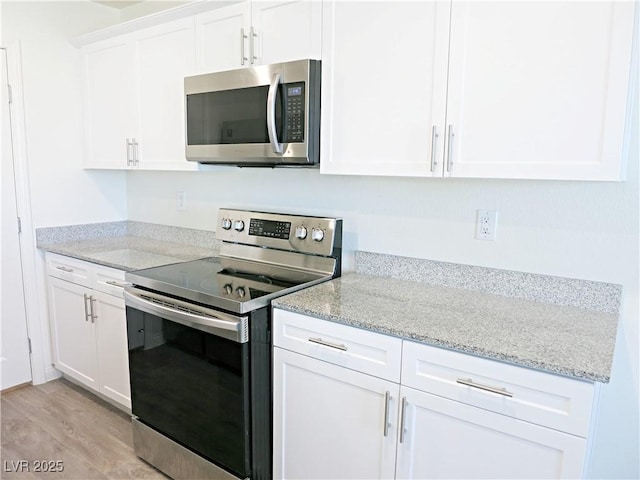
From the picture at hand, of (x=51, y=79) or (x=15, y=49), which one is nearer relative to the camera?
(x=15, y=49)

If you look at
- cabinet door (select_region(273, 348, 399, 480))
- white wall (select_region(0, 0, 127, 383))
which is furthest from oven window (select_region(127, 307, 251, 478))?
white wall (select_region(0, 0, 127, 383))

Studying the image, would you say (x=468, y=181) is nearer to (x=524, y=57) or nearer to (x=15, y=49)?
(x=524, y=57)

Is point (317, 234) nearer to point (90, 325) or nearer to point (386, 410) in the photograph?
point (386, 410)

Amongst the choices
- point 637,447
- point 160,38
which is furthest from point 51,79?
point 637,447

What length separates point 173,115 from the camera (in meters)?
2.49

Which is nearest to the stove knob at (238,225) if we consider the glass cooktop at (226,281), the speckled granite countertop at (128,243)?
the glass cooktop at (226,281)

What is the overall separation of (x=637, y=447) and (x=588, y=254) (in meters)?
0.71

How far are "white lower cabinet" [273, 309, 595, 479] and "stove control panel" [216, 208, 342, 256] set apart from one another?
51 centimetres

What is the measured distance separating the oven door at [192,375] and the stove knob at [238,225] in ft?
2.04

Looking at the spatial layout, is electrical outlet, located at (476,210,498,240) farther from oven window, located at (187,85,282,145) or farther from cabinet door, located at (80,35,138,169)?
cabinet door, located at (80,35,138,169)

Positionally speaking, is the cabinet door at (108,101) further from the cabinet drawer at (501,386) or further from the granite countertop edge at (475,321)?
the cabinet drawer at (501,386)

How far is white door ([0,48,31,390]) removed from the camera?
8.96 feet

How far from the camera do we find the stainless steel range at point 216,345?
68.4 inches

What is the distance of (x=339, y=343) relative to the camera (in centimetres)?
159
